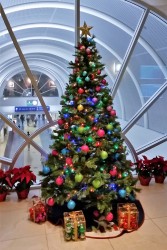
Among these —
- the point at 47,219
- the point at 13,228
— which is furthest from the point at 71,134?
the point at 13,228

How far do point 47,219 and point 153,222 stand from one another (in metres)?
1.83

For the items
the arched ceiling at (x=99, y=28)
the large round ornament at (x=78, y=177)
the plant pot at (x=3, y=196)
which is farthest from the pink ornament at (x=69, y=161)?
the arched ceiling at (x=99, y=28)

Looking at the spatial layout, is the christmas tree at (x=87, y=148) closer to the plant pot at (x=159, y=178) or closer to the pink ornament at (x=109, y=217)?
the pink ornament at (x=109, y=217)

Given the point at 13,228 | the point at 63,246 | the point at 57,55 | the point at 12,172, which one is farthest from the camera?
the point at 57,55

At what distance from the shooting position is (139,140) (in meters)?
8.98

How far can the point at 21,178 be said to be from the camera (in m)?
4.49

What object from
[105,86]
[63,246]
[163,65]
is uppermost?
[163,65]

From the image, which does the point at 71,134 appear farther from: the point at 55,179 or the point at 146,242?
the point at 146,242

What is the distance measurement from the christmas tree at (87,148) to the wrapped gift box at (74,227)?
0.24 metres

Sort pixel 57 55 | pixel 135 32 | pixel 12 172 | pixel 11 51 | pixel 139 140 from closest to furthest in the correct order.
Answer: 1. pixel 12 172
2. pixel 135 32
3. pixel 11 51
4. pixel 57 55
5. pixel 139 140

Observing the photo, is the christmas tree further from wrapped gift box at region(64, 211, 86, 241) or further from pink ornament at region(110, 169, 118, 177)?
wrapped gift box at region(64, 211, 86, 241)

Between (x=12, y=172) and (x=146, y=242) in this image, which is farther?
(x=12, y=172)

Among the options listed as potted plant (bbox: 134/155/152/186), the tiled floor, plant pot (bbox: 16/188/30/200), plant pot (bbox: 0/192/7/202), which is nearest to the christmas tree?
the tiled floor

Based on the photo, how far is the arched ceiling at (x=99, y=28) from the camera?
544 cm
